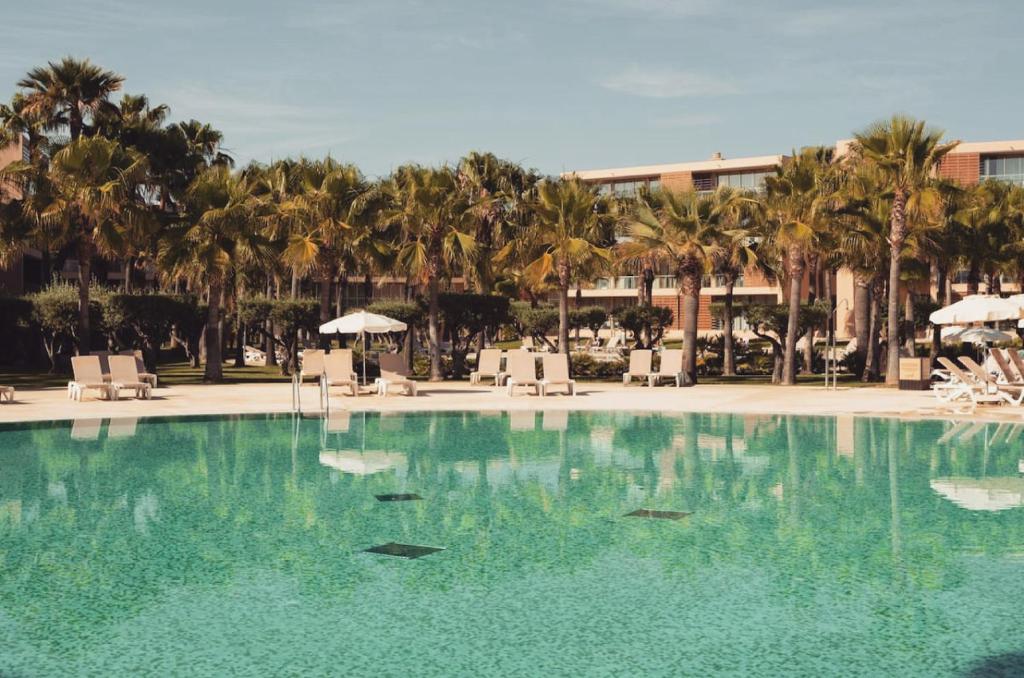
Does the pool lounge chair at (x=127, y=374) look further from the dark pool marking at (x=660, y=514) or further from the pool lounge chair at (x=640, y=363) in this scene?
the dark pool marking at (x=660, y=514)

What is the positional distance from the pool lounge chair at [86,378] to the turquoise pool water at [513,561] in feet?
26.8

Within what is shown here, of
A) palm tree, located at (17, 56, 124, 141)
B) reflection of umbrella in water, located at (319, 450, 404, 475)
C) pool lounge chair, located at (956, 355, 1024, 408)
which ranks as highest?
palm tree, located at (17, 56, 124, 141)

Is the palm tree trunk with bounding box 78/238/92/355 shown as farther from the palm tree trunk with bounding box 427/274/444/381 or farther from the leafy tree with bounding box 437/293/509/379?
the leafy tree with bounding box 437/293/509/379

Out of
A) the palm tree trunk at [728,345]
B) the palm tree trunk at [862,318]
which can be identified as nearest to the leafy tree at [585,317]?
the palm tree trunk at [728,345]

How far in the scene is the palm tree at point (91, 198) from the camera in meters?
27.7

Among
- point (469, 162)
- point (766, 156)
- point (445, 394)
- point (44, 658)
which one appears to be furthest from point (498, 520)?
point (766, 156)

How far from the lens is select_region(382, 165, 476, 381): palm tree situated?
29438 mm

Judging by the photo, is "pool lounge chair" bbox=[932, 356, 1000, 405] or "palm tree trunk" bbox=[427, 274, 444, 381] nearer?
"pool lounge chair" bbox=[932, 356, 1000, 405]

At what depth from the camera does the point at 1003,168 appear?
6625 centimetres

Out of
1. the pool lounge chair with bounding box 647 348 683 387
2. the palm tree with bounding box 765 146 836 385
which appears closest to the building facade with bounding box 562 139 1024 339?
the palm tree with bounding box 765 146 836 385

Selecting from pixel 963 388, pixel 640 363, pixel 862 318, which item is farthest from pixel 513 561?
pixel 862 318

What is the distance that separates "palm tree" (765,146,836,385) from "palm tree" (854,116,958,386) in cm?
165

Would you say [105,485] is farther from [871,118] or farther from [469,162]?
[469,162]

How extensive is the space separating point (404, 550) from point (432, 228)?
22526mm
